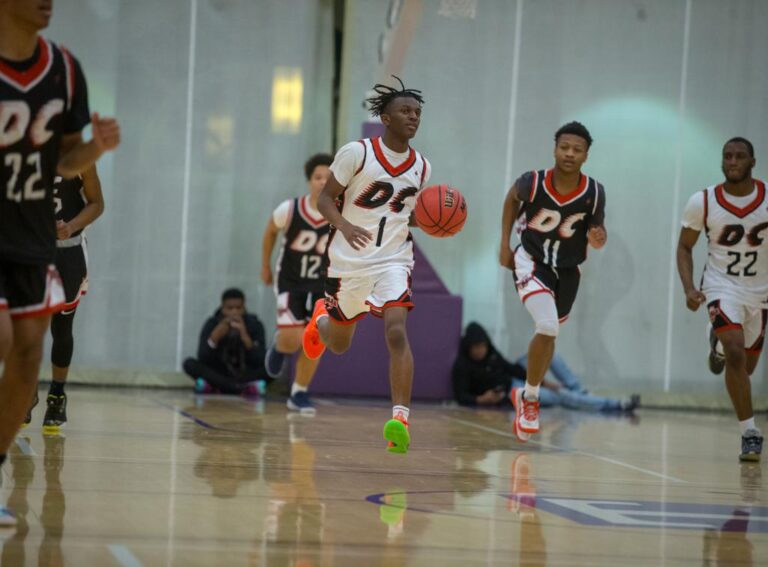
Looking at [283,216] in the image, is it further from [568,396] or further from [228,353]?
[568,396]

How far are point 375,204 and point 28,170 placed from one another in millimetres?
2617

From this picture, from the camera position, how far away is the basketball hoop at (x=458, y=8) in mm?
11273

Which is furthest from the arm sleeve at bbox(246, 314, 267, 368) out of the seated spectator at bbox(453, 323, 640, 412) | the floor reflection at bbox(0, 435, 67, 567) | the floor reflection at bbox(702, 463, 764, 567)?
the floor reflection at bbox(702, 463, 764, 567)

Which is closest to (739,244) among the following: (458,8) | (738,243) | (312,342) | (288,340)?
(738,243)

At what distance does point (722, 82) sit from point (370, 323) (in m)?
4.60

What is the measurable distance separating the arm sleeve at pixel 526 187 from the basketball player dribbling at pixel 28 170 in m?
3.66

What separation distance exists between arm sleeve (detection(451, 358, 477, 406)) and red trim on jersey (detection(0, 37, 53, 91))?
749cm

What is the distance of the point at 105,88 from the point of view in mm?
11570

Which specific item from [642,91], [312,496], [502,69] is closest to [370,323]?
[502,69]

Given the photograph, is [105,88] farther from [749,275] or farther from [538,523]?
[538,523]

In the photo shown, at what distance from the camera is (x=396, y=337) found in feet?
18.9

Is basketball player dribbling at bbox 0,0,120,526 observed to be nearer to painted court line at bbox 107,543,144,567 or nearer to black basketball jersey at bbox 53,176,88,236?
painted court line at bbox 107,543,144,567

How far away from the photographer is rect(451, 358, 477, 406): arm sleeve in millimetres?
A: 10914

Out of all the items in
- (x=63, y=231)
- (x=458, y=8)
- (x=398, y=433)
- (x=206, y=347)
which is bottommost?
(x=206, y=347)
